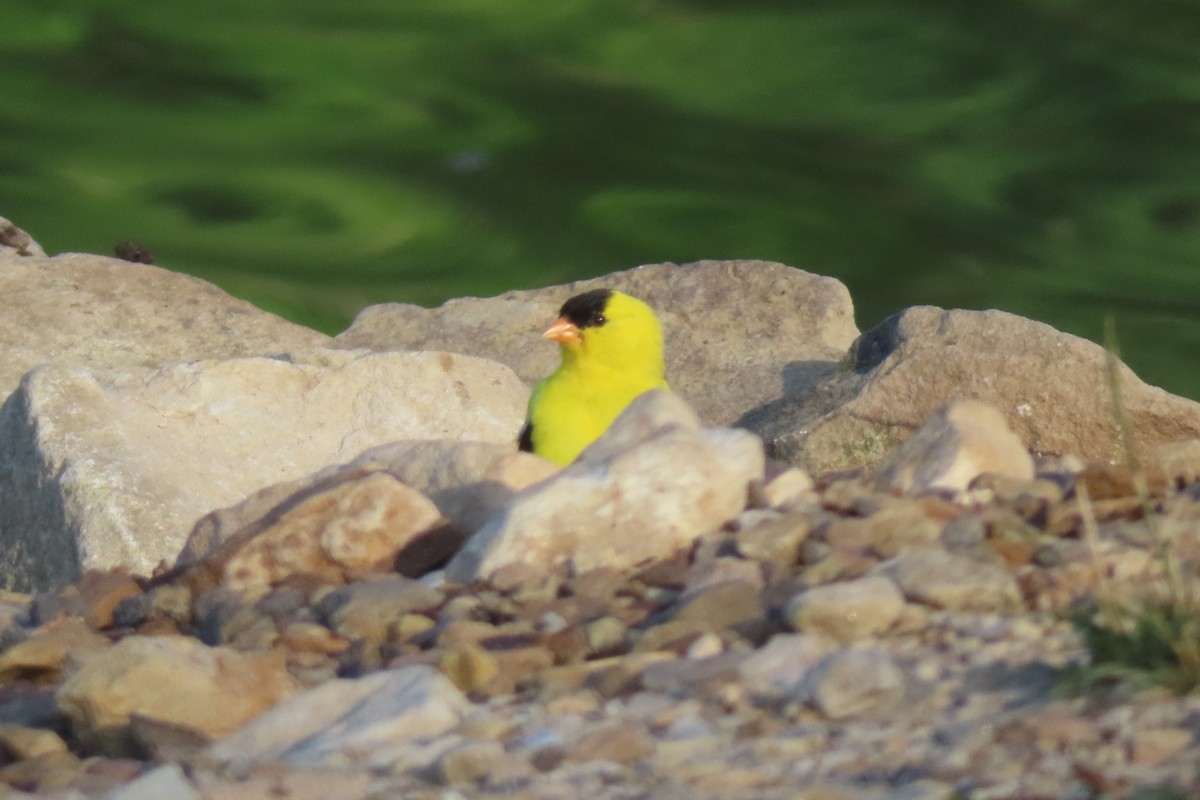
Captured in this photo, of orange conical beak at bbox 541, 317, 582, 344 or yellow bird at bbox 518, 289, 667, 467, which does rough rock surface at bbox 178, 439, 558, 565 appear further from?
orange conical beak at bbox 541, 317, 582, 344

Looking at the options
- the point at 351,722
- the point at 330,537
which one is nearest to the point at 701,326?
the point at 330,537

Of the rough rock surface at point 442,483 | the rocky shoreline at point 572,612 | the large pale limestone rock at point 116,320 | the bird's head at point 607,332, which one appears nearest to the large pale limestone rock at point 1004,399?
the bird's head at point 607,332

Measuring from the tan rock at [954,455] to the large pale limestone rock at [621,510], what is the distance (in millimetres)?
332

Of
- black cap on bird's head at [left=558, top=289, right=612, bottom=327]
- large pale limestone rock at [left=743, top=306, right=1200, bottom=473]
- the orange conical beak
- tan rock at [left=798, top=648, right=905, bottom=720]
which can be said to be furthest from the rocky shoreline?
large pale limestone rock at [left=743, top=306, right=1200, bottom=473]

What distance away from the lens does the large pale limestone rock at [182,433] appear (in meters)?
4.80

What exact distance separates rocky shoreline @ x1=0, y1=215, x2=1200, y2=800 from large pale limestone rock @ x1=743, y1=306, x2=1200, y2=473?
1919 mm

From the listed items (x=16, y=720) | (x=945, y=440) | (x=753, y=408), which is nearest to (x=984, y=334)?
(x=753, y=408)

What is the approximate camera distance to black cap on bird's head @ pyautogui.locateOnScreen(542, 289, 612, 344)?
5.91m

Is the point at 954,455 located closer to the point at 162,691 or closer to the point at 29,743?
the point at 162,691

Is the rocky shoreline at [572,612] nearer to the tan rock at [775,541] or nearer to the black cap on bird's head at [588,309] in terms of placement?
the tan rock at [775,541]

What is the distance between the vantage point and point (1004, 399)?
236 inches

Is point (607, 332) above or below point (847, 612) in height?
above

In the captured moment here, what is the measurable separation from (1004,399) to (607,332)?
1.39 metres

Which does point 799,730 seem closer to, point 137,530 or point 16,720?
point 16,720
